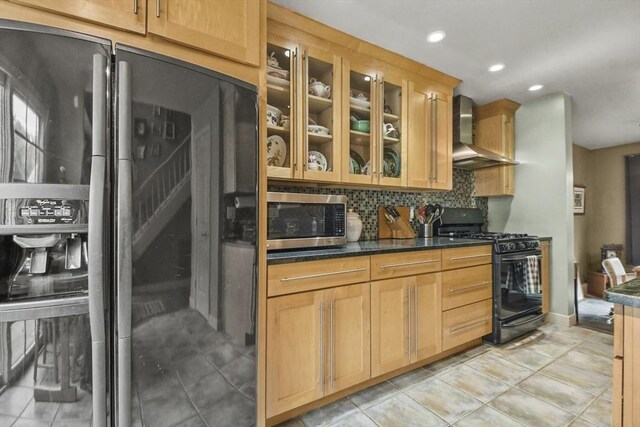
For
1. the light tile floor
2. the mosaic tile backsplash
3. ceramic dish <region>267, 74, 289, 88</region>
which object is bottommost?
the light tile floor

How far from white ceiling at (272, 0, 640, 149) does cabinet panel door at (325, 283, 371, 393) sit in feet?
5.65

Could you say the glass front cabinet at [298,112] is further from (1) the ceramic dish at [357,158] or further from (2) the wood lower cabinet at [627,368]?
(2) the wood lower cabinet at [627,368]

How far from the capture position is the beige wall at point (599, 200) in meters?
4.73

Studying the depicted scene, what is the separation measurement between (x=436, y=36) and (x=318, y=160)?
122cm

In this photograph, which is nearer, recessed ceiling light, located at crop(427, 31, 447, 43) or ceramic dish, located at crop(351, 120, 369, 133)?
recessed ceiling light, located at crop(427, 31, 447, 43)

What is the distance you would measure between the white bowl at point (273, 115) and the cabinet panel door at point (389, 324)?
1.21m

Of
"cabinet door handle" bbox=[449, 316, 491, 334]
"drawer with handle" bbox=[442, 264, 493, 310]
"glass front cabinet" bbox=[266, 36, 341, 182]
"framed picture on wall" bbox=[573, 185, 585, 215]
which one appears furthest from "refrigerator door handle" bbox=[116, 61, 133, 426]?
"framed picture on wall" bbox=[573, 185, 585, 215]

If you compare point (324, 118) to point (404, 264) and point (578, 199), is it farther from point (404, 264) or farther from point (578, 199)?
point (578, 199)

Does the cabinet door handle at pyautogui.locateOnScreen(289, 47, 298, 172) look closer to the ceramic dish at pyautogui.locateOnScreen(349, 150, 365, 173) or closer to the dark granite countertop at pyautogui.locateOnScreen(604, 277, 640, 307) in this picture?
the ceramic dish at pyautogui.locateOnScreen(349, 150, 365, 173)

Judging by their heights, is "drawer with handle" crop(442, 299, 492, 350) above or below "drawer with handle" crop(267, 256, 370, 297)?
below

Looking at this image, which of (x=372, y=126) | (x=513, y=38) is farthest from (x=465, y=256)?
(x=513, y=38)

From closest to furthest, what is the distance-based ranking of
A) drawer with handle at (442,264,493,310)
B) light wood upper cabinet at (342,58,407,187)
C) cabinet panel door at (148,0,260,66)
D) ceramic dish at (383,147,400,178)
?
cabinet panel door at (148,0,260,66), light wood upper cabinet at (342,58,407,187), drawer with handle at (442,264,493,310), ceramic dish at (383,147,400,178)

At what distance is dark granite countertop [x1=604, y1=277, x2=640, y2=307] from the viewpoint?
0.89m

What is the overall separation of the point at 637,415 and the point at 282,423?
150 centimetres
